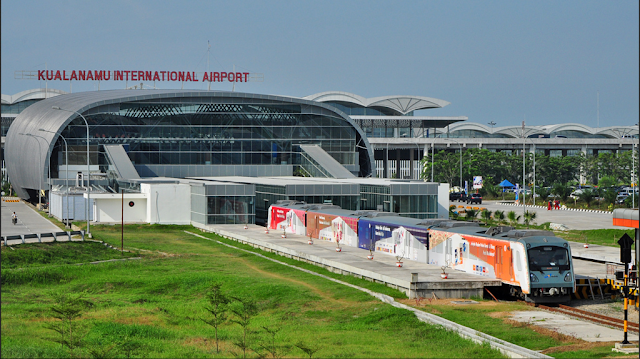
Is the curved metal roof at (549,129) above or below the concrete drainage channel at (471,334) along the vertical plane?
above

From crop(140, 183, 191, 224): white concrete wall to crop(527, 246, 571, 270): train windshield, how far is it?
4663 centimetres

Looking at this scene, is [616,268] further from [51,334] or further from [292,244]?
[51,334]

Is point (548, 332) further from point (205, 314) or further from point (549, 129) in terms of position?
point (549, 129)

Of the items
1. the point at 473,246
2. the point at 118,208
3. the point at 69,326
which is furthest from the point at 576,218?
the point at 69,326

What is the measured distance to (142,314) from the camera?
28688 millimetres

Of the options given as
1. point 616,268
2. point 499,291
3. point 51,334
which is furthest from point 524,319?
point 51,334

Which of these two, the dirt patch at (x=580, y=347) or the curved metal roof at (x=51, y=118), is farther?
the curved metal roof at (x=51, y=118)

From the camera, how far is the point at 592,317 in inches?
1048

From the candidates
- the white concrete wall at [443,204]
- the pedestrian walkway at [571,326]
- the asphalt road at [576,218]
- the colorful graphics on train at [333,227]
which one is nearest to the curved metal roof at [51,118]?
the white concrete wall at [443,204]

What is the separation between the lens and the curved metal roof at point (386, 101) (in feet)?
491

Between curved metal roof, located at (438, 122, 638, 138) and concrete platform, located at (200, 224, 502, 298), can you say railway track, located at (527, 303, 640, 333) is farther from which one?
curved metal roof, located at (438, 122, 638, 138)

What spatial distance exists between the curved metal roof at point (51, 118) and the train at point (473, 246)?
4487cm

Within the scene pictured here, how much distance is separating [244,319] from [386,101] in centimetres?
12720

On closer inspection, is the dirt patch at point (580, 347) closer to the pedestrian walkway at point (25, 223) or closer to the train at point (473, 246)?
the train at point (473, 246)
